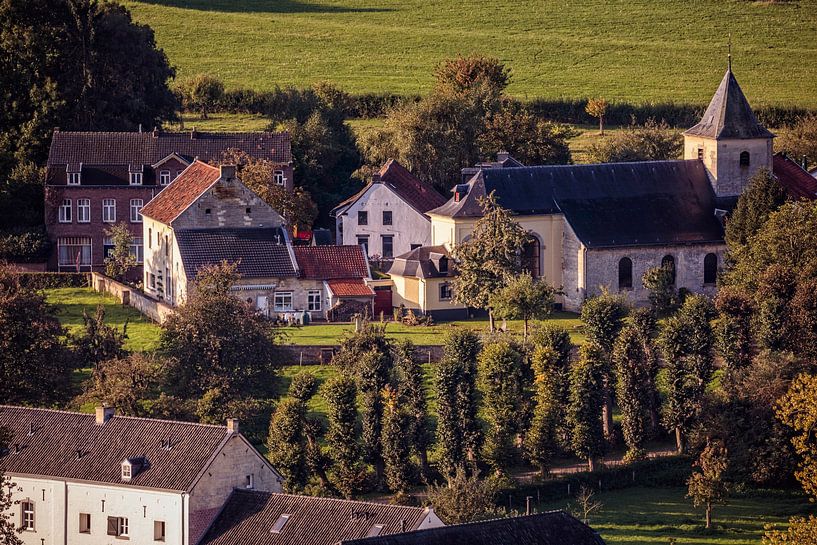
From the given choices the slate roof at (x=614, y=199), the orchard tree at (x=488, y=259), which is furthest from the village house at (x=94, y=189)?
the orchard tree at (x=488, y=259)

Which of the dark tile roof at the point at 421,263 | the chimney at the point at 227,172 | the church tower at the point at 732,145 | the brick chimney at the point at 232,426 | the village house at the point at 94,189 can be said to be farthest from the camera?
the village house at the point at 94,189

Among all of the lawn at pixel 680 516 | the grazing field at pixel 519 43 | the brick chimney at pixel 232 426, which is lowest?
the lawn at pixel 680 516

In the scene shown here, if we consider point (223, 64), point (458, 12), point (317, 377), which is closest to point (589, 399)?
point (317, 377)

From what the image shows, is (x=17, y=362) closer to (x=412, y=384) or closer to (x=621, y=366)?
(x=412, y=384)

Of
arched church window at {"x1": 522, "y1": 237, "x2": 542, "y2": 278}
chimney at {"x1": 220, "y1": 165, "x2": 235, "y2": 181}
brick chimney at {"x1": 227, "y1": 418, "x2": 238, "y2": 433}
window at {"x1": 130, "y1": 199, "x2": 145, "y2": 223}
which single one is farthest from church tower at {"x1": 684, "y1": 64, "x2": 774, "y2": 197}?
brick chimney at {"x1": 227, "y1": 418, "x2": 238, "y2": 433}

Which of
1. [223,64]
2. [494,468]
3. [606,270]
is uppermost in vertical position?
[223,64]

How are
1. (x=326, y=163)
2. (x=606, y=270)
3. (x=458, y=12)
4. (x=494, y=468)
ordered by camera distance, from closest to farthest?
(x=494, y=468), (x=606, y=270), (x=326, y=163), (x=458, y=12)

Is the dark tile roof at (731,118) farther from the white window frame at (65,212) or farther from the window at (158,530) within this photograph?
the window at (158,530)
